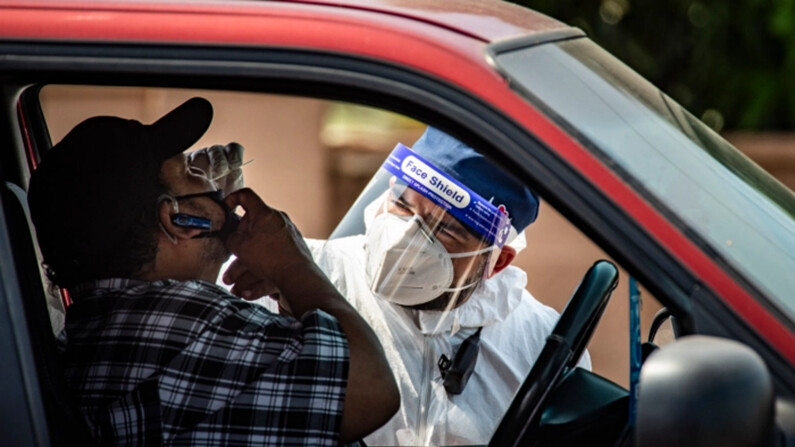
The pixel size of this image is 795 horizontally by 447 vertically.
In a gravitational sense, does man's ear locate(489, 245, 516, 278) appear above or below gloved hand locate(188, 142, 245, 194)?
below

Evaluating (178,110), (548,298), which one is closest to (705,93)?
(548,298)

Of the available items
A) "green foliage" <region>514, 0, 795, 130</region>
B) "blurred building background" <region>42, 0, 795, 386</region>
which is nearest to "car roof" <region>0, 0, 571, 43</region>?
"blurred building background" <region>42, 0, 795, 386</region>

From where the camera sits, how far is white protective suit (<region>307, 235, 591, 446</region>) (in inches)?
85.5

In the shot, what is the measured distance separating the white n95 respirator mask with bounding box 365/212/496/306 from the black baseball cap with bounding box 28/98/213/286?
51 centimetres

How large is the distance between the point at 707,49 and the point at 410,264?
6.27 metres

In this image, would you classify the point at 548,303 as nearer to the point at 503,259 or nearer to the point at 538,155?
the point at 503,259

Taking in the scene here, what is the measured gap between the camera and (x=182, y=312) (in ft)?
6.68

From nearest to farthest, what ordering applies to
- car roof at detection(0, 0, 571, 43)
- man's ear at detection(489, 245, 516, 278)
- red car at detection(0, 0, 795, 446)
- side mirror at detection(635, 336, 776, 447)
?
side mirror at detection(635, 336, 776, 447), red car at detection(0, 0, 795, 446), car roof at detection(0, 0, 571, 43), man's ear at detection(489, 245, 516, 278)

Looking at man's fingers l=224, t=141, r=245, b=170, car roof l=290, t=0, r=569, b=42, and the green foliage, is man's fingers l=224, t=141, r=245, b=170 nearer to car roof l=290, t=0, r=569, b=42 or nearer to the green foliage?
car roof l=290, t=0, r=569, b=42

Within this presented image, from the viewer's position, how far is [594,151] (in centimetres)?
159

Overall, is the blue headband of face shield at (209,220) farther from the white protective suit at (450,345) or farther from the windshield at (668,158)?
the windshield at (668,158)

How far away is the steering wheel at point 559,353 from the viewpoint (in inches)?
79.1

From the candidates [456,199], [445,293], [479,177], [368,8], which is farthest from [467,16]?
[445,293]

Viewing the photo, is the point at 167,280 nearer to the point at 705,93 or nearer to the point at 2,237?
the point at 2,237
